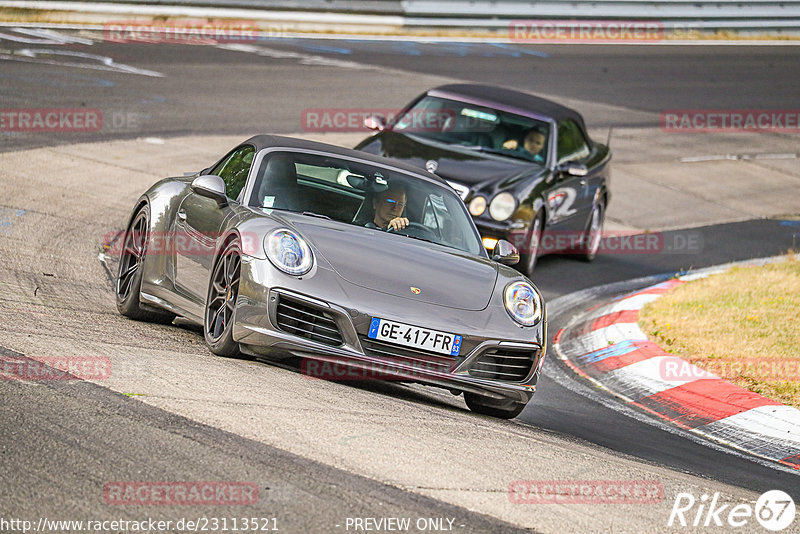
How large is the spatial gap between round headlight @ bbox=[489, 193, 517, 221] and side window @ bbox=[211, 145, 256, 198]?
3699 millimetres

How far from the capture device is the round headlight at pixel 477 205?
1134 cm

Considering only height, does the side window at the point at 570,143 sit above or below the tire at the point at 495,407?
above

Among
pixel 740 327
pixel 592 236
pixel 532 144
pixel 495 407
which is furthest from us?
pixel 592 236

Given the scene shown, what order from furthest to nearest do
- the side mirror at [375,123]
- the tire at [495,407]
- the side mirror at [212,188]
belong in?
1. the side mirror at [375,123]
2. the side mirror at [212,188]
3. the tire at [495,407]

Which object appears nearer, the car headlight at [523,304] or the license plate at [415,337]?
the license plate at [415,337]

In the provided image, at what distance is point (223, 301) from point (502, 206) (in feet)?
16.9

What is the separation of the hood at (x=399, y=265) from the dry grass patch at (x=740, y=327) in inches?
99.8

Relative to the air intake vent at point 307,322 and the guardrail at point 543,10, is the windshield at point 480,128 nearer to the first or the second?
the air intake vent at point 307,322

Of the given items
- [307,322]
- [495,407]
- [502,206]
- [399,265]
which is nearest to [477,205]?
[502,206]

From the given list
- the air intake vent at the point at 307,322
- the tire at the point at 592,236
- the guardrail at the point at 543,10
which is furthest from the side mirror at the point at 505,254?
the guardrail at the point at 543,10

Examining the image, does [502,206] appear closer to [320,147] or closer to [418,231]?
[320,147]

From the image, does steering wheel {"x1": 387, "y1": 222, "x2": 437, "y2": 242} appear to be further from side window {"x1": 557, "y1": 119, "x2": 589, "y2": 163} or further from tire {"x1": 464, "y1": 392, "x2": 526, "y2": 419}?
side window {"x1": 557, "y1": 119, "x2": 589, "y2": 163}

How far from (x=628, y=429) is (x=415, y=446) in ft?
8.33

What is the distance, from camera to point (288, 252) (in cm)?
638
